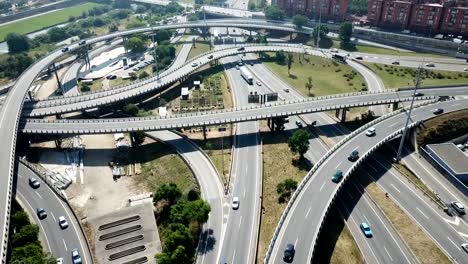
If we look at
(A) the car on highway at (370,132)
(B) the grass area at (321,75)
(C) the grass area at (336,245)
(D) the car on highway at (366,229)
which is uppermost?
(B) the grass area at (321,75)

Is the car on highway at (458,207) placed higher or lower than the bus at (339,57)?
lower

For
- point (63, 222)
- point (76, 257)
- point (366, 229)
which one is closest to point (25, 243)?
point (63, 222)

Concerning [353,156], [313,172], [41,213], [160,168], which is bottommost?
[41,213]

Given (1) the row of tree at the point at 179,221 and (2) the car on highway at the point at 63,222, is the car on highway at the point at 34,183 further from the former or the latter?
(1) the row of tree at the point at 179,221

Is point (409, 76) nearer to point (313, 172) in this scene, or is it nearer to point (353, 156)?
point (353, 156)

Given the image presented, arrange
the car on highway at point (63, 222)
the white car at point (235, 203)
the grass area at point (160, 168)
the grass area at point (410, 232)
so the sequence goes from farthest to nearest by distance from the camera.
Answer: the grass area at point (160, 168) < the white car at point (235, 203) < the car on highway at point (63, 222) < the grass area at point (410, 232)

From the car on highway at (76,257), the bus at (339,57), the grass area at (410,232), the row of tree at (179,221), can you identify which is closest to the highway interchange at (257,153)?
the grass area at (410,232)

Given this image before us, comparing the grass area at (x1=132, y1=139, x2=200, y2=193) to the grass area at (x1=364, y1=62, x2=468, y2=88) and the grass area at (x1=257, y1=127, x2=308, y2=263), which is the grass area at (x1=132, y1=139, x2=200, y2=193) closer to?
the grass area at (x1=257, y1=127, x2=308, y2=263)
